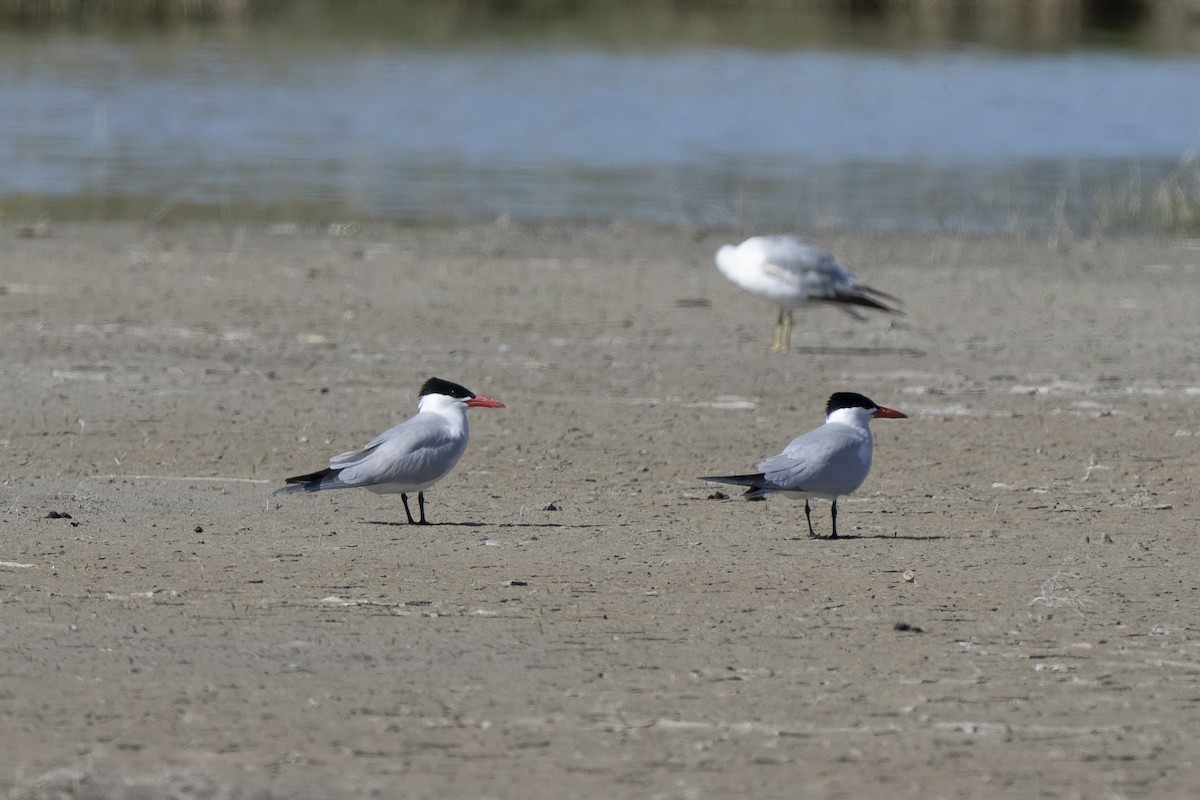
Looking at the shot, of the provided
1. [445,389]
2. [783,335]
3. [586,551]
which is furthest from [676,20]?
[586,551]

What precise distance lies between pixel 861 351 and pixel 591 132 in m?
13.5

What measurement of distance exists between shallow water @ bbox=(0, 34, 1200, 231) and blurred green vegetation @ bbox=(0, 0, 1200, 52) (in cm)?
167

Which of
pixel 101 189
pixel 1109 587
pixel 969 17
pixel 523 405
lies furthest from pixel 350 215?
pixel 969 17

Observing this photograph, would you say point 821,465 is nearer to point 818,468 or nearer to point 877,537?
point 818,468

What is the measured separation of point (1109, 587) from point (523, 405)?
411 centimetres

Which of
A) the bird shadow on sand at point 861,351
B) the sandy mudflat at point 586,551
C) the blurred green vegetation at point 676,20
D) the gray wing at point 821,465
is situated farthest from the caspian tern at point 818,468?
the blurred green vegetation at point 676,20

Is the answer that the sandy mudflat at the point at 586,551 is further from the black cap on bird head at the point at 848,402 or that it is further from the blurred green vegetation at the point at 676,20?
the blurred green vegetation at the point at 676,20

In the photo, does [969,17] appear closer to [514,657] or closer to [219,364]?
[219,364]

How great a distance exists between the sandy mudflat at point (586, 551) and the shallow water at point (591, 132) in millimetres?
5110

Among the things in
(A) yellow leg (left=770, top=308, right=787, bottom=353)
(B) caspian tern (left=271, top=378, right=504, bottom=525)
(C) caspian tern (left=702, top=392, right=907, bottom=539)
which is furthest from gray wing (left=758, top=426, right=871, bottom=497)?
(A) yellow leg (left=770, top=308, right=787, bottom=353)

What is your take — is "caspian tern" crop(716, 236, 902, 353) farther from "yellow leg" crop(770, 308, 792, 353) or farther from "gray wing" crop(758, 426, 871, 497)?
"gray wing" crop(758, 426, 871, 497)

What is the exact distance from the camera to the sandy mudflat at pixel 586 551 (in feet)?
15.3

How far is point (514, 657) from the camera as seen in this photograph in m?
5.43

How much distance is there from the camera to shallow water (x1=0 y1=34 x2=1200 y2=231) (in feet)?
61.9
